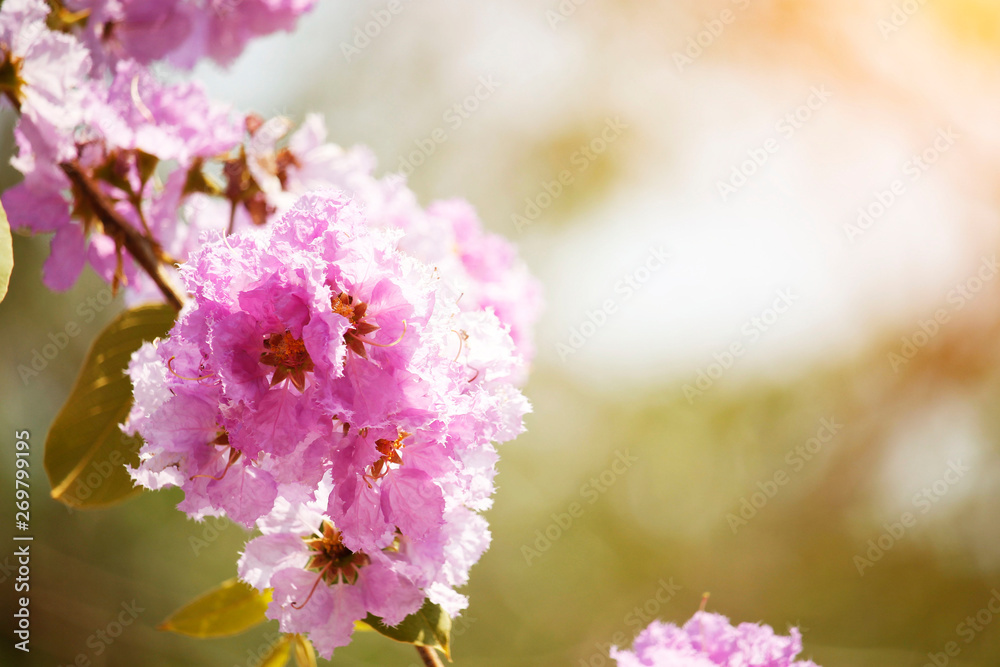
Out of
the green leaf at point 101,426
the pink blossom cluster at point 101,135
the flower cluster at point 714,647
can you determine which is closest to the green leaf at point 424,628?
the flower cluster at point 714,647

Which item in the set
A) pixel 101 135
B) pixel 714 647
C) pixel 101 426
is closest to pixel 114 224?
pixel 101 135

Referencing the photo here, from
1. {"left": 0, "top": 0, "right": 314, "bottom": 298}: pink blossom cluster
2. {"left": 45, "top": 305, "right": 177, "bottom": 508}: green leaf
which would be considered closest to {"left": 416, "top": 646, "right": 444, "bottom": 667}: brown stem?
{"left": 45, "top": 305, "right": 177, "bottom": 508}: green leaf

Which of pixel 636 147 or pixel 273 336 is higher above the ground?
pixel 636 147

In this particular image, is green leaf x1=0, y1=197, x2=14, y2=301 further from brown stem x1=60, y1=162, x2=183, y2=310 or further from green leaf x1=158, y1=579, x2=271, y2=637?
green leaf x1=158, y1=579, x2=271, y2=637

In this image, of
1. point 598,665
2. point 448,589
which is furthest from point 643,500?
point 448,589

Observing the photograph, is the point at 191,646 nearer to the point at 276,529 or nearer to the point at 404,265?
the point at 276,529
